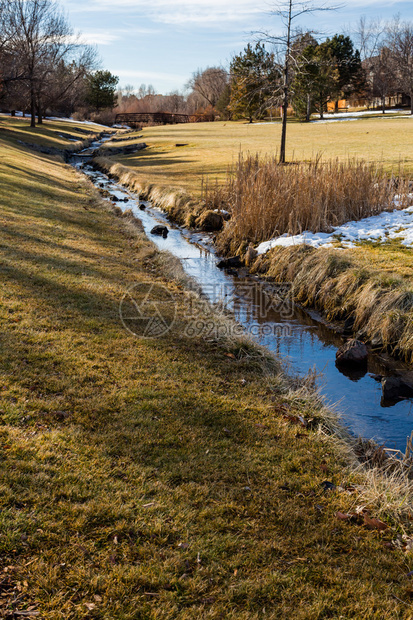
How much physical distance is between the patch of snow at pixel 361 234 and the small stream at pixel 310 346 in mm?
1263

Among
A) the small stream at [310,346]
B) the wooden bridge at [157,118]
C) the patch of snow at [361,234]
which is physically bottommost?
the small stream at [310,346]

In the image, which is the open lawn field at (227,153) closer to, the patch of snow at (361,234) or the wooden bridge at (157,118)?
the patch of snow at (361,234)

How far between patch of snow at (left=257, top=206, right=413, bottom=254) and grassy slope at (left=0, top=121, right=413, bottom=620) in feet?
17.3

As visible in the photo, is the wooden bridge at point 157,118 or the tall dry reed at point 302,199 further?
the wooden bridge at point 157,118

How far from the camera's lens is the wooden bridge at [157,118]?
70250mm

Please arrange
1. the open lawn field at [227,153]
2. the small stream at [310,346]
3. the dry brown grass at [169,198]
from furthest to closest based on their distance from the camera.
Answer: the open lawn field at [227,153], the dry brown grass at [169,198], the small stream at [310,346]

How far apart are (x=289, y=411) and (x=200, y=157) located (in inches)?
1004

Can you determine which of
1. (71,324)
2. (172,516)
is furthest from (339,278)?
(172,516)

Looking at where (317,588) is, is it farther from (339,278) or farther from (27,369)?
(339,278)

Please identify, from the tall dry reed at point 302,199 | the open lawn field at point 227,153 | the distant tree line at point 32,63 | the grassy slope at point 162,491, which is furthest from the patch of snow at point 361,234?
the distant tree line at point 32,63

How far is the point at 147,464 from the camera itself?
3.79m

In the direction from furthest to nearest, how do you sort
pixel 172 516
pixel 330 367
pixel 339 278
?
1. pixel 339 278
2. pixel 330 367
3. pixel 172 516

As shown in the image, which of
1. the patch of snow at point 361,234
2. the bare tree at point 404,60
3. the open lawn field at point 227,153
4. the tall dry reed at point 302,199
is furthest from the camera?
the bare tree at point 404,60

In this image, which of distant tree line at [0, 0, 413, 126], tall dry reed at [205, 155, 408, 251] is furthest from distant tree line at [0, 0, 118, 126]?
tall dry reed at [205, 155, 408, 251]
